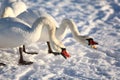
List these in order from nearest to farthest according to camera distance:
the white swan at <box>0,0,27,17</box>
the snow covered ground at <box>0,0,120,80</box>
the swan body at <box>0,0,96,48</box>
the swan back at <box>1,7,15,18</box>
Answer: the snow covered ground at <box>0,0,120,80</box>
the swan body at <box>0,0,96,48</box>
the swan back at <box>1,7,15,18</box>
the white swan at <box>0,0,27,17</box>

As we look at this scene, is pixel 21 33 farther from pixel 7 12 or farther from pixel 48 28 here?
pixel 7 12

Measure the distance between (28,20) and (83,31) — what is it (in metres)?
1.61

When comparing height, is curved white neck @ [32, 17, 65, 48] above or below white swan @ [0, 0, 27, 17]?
below

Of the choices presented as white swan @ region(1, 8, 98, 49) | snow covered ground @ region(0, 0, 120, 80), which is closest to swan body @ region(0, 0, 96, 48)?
white swan @ region(1, 8, 98, 49)

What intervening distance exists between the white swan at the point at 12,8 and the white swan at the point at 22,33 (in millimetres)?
1057

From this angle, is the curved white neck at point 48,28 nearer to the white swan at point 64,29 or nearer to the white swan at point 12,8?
the white swan at point 64,29

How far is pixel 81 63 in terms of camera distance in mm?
5812

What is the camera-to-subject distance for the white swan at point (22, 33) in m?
5.34

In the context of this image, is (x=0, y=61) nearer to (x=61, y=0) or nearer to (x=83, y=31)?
(x=83, y=31)

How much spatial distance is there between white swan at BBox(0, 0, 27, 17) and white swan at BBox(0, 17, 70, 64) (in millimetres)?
1057

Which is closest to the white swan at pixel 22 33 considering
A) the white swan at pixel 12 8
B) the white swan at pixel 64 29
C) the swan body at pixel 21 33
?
the swan body at pixel 21 33

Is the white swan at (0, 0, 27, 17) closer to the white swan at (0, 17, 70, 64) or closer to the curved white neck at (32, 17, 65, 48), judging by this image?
the white swan at (0, 17, 70, 64)

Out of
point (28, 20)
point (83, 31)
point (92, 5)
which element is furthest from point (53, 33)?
point (92, 5)

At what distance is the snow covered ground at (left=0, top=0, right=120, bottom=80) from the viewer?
5.26 m
